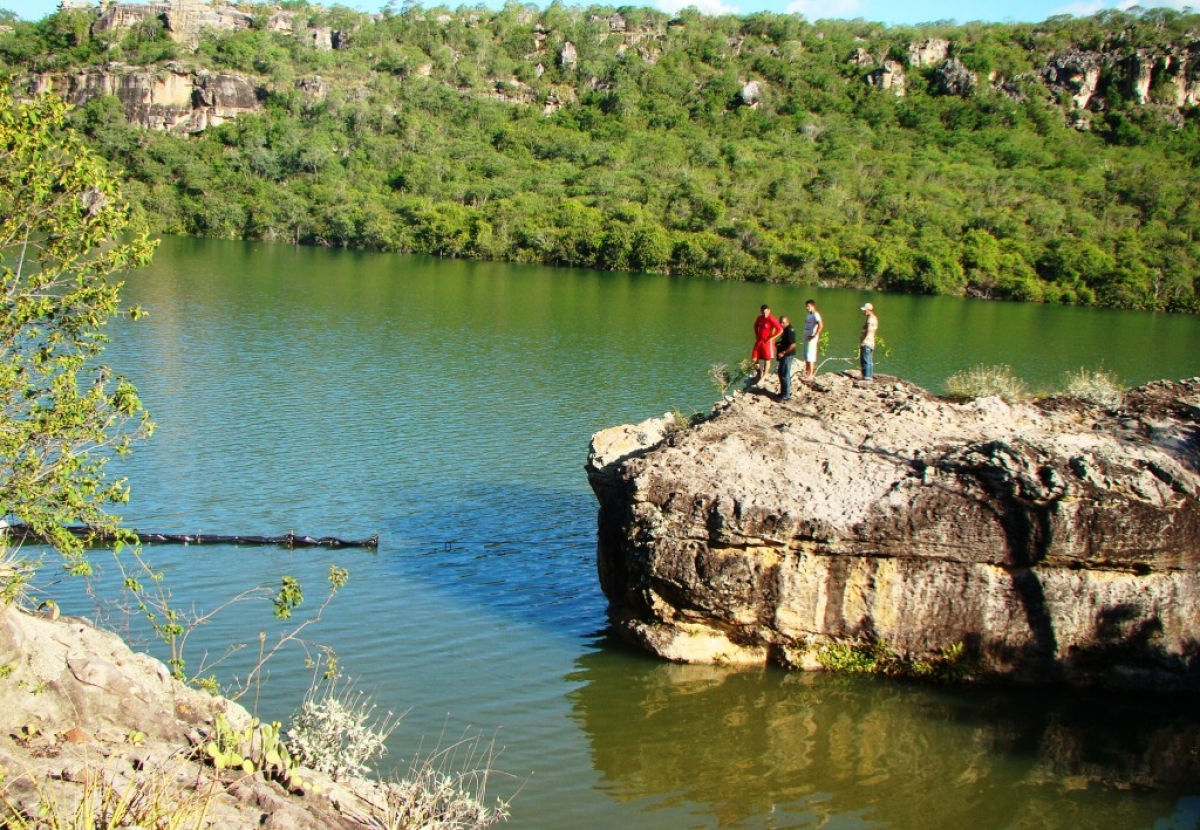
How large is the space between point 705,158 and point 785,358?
13187 centimetres

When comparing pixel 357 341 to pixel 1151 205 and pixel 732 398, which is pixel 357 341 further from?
pixel 1151 205

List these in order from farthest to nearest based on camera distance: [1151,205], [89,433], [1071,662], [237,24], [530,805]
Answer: [237,24]
[1151,205]
[1071,662]
[530,805]
[89,433]

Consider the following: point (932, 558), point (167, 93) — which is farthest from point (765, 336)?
point (167, 93)

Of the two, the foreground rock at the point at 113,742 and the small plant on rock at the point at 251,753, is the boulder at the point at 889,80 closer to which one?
the foreground rock at the point at 113,742

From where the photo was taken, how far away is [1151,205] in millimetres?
116875

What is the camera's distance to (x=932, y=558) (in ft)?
50.5

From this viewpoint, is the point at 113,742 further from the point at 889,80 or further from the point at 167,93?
the point at 889,80

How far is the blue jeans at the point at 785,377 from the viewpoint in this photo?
18812mm

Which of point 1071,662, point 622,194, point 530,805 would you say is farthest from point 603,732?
point 622,194

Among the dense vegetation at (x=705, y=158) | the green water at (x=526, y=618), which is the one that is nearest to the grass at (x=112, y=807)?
the green water at (x=526, y=618)

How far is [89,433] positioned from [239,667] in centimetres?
480

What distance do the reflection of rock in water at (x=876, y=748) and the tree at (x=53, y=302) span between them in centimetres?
689

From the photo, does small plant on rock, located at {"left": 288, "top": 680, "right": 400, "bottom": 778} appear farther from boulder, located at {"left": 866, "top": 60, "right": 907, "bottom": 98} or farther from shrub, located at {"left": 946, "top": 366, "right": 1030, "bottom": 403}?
boulder, located at {"left": 866, "top": 60, "right": 907, "bottom": 98}

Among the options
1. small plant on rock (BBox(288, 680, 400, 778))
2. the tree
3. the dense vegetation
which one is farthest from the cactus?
the dense vegetation
